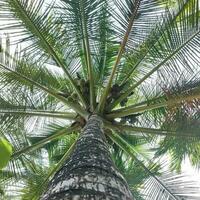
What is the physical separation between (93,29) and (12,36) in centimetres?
123

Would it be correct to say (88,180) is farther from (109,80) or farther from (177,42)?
(109,80)

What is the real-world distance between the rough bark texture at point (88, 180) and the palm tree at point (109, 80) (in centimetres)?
151

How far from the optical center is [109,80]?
6.37 meters

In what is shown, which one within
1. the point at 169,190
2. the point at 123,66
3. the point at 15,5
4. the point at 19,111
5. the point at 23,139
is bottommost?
the point at 169,190

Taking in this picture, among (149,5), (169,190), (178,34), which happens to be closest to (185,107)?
(178,34)

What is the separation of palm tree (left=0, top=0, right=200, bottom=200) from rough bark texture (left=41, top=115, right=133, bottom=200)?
151 cm

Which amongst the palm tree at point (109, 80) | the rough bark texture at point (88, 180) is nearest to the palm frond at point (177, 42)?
the palm tree at point (109, 80)

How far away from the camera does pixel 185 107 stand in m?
5.32

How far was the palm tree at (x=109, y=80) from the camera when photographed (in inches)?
221

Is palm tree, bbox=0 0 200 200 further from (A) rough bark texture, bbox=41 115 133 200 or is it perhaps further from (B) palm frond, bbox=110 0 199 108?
(A) rough bark texture, bbox=41 115 133 200

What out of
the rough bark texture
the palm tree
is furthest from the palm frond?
the rough bark texture

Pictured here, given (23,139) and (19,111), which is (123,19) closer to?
(19,111)

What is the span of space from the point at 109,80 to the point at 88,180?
3.91 m

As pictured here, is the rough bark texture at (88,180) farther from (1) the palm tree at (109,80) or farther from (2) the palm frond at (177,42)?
(2) the palm frond at (177,42)
